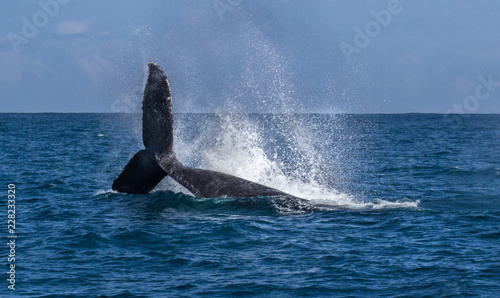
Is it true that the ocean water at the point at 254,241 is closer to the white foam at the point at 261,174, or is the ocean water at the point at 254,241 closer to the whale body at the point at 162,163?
the white foam at the point at 261,174

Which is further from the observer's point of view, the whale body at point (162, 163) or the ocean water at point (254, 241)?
the whale body at point (162, 163)

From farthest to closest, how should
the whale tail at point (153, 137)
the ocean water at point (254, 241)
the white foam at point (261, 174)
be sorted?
the white foam at point (261, 174)
the whale tail at point (153, 137)
the ocean water at point (254, 241)

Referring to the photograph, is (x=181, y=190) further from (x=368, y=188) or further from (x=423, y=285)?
(x=423, y=285)

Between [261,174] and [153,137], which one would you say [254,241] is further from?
[261,174]

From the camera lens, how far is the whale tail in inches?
553

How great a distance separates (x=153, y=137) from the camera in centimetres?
1445

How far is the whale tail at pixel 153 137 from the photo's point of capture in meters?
14.0

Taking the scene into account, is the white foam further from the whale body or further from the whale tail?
the whale tail

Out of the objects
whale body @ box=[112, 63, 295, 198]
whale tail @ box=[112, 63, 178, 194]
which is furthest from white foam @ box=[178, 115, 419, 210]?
whale tail @ box=[112, 63, 178, 194]

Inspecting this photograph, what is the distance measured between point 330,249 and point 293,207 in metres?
3.24

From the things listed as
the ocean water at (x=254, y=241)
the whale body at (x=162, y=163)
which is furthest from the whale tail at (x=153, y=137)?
the ocean water at (x=254, y=241)

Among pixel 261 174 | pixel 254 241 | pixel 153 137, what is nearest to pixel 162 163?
pixel 153 137

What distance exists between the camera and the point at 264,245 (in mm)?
11609

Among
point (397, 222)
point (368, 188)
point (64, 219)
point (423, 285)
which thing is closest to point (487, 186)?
point (368, 188)
